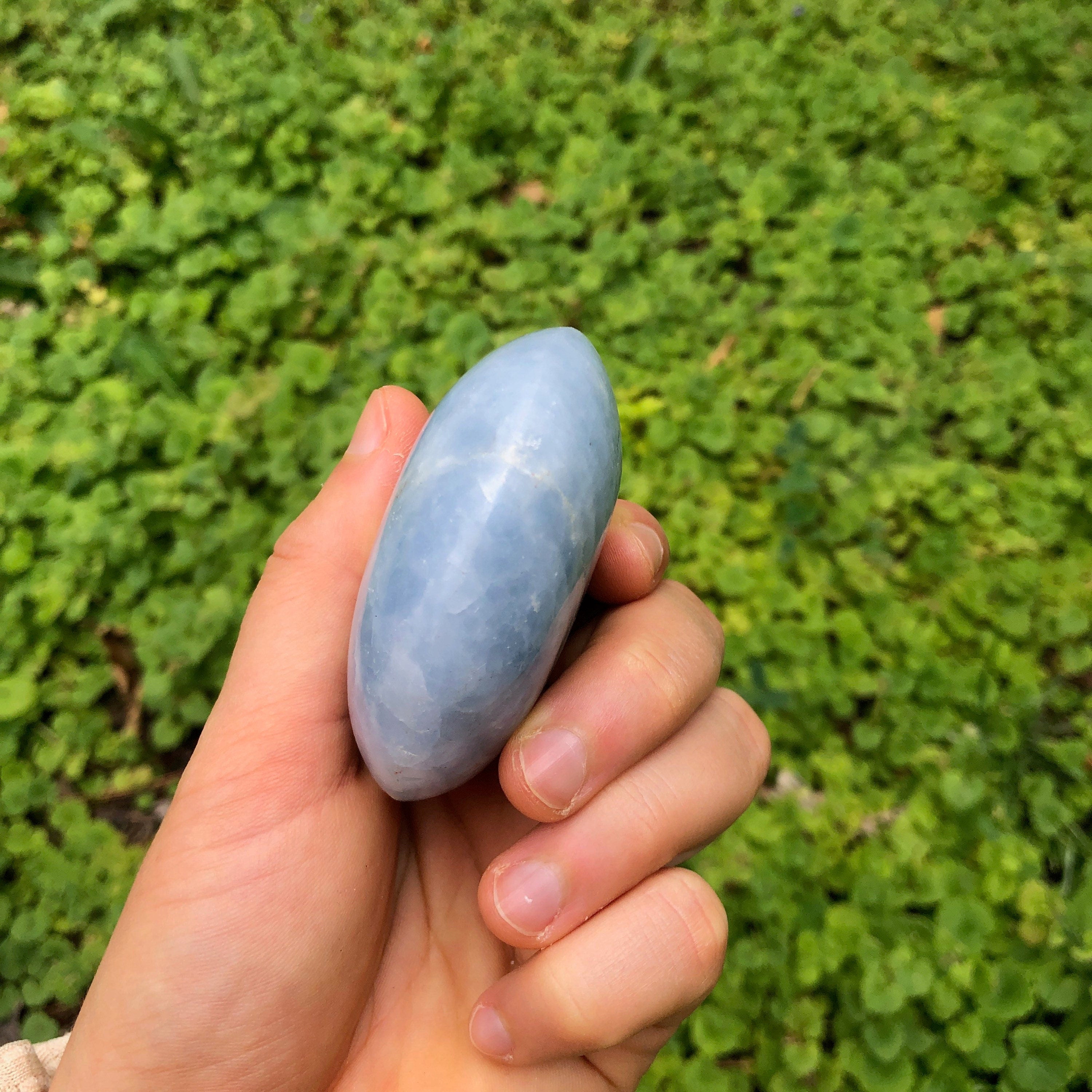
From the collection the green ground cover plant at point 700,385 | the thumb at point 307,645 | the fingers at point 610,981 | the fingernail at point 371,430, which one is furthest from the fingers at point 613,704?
the green ground cover plant at point 700,385

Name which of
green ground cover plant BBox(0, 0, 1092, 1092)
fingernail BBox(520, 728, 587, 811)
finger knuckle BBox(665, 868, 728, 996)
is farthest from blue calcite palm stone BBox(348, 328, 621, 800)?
green ground cover plant BBox(0, 0, 1092, 1092)

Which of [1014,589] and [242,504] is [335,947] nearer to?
[242,504]

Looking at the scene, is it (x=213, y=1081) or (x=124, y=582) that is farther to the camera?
(x=124, y=582)

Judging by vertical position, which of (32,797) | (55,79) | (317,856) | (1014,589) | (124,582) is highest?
(55,79)

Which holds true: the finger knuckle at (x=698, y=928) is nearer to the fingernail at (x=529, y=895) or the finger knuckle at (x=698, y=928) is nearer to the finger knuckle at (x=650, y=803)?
the finger knuckle at (x=650, y=803)

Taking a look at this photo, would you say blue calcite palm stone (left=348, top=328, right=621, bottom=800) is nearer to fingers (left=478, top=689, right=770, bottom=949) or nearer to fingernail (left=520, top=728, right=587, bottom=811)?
fingernail (left=520, top=728, right=587, bottom=811)

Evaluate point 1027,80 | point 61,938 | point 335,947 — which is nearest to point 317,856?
point 335,947
